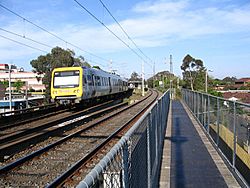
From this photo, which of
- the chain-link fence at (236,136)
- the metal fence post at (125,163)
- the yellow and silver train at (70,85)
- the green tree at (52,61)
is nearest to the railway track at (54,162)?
the chain-link fence at (236,136)

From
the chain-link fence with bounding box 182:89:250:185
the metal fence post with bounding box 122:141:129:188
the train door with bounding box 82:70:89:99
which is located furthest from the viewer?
the train door with bounding box 82:70:89:99

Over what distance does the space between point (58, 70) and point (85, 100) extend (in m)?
3.06

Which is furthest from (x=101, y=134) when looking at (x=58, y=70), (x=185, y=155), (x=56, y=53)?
(x=56, y=53)

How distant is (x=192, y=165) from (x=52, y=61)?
5985 centimetres

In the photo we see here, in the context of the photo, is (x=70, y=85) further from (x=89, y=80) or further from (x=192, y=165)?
(x=192, y=165)

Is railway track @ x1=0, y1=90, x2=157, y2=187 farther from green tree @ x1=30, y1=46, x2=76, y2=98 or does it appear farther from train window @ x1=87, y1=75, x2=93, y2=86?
green tree @ x1=30, y1=46, x2=76, y2=98

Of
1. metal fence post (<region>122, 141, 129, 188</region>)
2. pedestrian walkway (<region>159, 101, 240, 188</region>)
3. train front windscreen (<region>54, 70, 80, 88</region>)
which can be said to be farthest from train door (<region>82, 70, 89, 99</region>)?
metal fence post (<region>122, 141, 129, 188</region>)

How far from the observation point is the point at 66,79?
76.8ft

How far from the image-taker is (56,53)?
208 ft

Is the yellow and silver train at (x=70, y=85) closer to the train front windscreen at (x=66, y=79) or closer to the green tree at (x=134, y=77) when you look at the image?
the train front windscreen at (x=66, y=79)

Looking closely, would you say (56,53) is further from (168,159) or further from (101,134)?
(168,159)

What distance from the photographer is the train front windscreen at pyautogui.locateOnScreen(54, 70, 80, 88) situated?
23106mm

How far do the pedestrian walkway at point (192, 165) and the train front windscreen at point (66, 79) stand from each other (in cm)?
1377

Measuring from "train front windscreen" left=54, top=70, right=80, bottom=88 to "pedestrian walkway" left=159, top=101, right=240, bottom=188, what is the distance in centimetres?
1377
